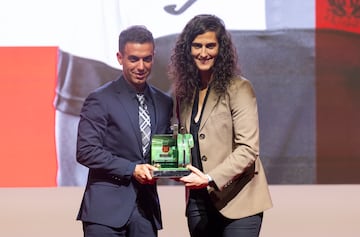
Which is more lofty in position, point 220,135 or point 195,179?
point 220,135

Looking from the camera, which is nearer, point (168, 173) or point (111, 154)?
point (168, 173)

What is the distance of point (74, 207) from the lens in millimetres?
5148

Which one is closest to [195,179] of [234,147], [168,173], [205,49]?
[168,173]

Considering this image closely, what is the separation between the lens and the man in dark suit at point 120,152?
241 cm

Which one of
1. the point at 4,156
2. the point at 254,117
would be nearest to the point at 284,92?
the point at 4,156

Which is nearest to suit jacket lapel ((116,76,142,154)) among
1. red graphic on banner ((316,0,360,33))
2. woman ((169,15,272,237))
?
Answer: woman ((169,15,272,237))

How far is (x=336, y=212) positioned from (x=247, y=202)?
2.72m

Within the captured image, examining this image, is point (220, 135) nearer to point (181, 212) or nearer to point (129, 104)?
point (129, 104)

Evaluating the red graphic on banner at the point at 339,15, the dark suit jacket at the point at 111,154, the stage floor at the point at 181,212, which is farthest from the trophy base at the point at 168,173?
the red graphic on banner at the point at 339,15

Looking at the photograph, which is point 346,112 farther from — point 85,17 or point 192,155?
point 192,155

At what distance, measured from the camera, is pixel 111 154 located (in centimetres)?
242

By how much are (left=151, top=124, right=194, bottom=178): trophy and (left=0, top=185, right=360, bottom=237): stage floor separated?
2026 mm

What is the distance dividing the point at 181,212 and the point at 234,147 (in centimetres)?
260

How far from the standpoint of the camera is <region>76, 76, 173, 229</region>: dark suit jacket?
2.40 m
